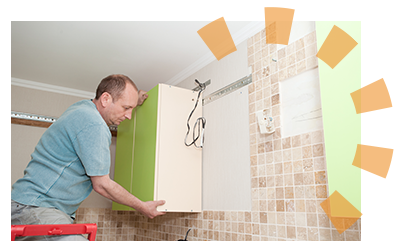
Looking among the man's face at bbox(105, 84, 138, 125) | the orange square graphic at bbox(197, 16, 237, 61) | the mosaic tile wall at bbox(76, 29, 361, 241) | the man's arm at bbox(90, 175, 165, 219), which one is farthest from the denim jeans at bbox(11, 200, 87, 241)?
the orange square graphic at bbox(197, 16, 237, 61)

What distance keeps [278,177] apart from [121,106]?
1110 millimetres

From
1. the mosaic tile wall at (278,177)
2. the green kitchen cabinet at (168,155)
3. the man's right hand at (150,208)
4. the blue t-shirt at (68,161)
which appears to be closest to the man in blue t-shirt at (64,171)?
the blue t-shirt at (68,161)

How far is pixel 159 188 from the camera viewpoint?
2.38 m

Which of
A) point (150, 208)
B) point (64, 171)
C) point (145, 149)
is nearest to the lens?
point (64, 171)

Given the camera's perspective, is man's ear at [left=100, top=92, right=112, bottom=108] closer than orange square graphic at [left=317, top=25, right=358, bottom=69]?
No

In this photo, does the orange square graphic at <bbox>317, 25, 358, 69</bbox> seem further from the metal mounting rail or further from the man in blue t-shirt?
the man in blue t-shirt

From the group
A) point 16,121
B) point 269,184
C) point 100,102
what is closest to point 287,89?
point 269,184

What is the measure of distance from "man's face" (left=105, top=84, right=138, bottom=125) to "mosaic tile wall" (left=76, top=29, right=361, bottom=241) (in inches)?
33.2

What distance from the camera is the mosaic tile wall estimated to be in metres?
1.64

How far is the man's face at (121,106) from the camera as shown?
2.01 meters

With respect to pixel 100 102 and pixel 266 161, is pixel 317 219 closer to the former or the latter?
pixel 266 161

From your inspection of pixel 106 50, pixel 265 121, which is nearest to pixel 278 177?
pixel 265 121

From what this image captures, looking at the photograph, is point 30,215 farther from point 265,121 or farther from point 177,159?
point 265,121

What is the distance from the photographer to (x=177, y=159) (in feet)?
8.20
